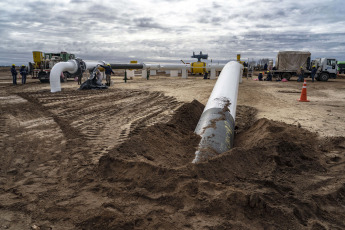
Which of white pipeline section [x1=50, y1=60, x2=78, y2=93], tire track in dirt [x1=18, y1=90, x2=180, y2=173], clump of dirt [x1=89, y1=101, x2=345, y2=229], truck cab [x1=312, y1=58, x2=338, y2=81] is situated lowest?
clump of dirt [x1=89, y1=101, x2=345, y2=229]

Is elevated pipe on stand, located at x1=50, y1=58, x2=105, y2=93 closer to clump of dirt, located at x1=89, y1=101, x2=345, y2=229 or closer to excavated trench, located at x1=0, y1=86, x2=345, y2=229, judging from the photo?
excavated trench, located at x1=0, y1=86, x2=345, y2=229

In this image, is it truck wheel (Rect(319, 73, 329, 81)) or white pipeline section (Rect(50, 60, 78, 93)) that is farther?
truck wheel (Rect(319, 73, 329, 81))

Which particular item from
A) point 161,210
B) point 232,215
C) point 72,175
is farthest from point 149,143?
point 232,215

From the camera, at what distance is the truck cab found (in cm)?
2270

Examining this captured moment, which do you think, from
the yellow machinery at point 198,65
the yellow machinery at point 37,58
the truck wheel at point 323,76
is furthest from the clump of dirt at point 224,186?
the truck wheel at point 323,76

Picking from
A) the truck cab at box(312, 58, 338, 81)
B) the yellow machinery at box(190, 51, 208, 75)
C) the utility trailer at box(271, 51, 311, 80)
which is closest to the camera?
the utility trailer at box(271, 51, 311, 80)

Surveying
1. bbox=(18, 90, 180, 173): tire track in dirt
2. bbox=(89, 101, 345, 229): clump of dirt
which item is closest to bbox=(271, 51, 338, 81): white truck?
bbox=(18, 90, 180, 173): tire track in dirt

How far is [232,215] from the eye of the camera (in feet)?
7.75

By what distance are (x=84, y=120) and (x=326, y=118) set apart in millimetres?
6695

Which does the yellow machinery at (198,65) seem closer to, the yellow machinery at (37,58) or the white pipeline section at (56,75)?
the white pipeline section at (56,75)

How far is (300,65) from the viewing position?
2261 cm

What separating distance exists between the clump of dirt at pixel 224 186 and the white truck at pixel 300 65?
20252 mm

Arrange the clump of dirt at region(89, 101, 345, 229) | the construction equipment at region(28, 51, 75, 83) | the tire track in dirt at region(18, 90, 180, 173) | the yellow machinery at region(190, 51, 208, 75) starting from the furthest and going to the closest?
the yellow machinery at region(190, 51, 208, 75), the construction equipment at region(28, 51, 75, 83), the tire track in dirt at region(18, 90, 180, 173), the clump of dirt at region(89, 101, 345, 229)

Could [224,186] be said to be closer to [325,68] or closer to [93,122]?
[93,122]
